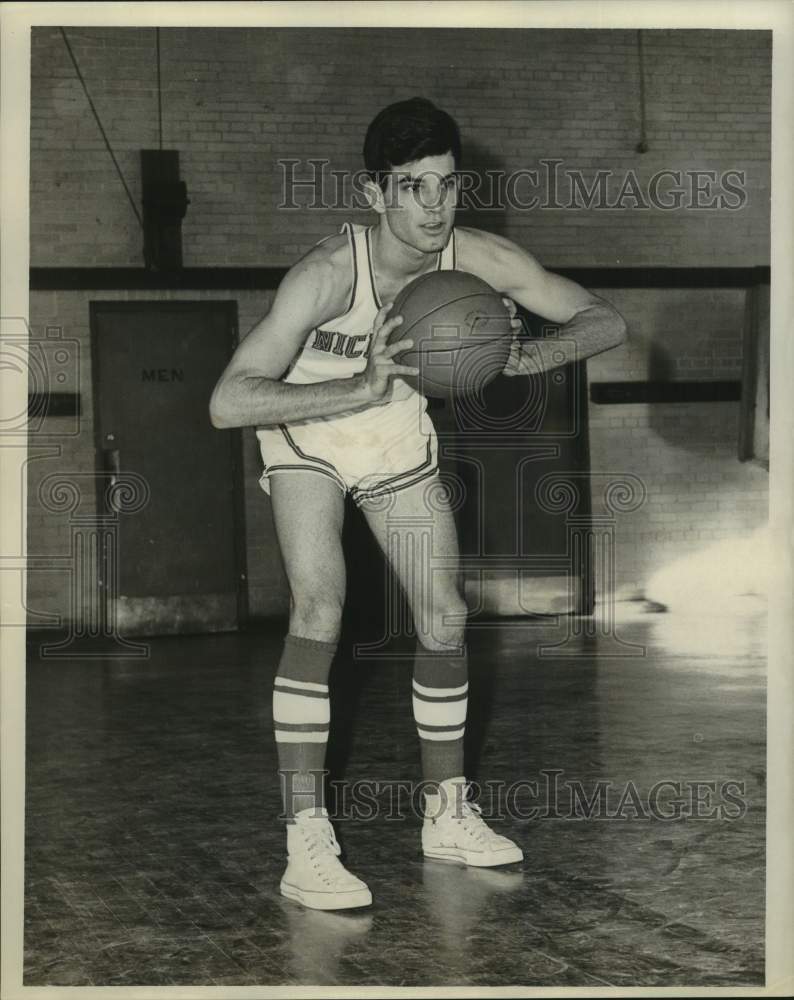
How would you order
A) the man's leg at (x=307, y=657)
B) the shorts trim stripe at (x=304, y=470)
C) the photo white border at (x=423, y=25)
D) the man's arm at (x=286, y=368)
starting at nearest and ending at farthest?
the photo white border at (x=423, y=25)
the man's arm at (x=286, y=368)
the man's leg at (x=307, y=657)
the shorts trim stripe at (x=304, y=470)

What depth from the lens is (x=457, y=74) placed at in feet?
30.7

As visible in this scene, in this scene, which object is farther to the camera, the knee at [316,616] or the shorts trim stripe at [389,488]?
the shorts trim stripe at [389,488]

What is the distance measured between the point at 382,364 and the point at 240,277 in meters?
6.51

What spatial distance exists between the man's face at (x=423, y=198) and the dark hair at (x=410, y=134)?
0.8 inches

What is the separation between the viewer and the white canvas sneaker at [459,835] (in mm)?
3385

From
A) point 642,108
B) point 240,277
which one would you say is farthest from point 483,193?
point 240,277

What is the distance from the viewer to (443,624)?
11.2 feet

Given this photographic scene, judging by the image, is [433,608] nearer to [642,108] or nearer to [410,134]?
[410,134]

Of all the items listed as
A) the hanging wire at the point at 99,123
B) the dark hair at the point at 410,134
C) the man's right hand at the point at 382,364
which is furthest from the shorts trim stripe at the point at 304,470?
the hanging wire at the point at 99,123

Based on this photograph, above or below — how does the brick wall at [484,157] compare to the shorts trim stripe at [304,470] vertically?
above

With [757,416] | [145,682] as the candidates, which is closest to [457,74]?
[757,416]

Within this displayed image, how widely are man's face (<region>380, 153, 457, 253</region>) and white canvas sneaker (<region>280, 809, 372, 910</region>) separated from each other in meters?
1.49

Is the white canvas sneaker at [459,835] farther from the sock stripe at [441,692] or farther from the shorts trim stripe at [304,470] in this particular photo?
the shorts trim stripe at [304,470]

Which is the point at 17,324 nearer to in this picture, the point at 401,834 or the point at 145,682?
the point at 401,834
